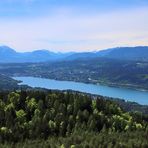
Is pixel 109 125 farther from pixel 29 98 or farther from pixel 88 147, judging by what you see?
pixel 88 147

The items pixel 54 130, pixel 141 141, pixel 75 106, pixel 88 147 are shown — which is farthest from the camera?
pixel 75 106

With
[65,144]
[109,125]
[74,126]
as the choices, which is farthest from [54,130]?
[65,144]

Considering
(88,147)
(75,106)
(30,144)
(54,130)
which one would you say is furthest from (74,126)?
(88,147)

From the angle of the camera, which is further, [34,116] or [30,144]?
[34,116]

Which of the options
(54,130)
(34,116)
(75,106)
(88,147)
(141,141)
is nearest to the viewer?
(88,147)

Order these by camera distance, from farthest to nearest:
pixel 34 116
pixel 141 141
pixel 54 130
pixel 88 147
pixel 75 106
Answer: pixel 75 106 < pixel 34 116 < pixel 54 130 < pixel 141 141 < pixel 88 147

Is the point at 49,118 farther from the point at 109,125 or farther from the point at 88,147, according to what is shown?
the point at 88,147
